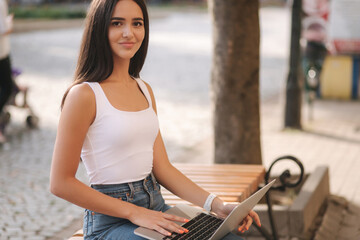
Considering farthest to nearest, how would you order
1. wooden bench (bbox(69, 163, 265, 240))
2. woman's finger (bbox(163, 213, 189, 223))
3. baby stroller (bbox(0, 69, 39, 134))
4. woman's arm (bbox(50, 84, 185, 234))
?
baby stroller (bbox(0, 69, 39, 134)) → wooden bench (bbox(69, 163, 265, 240)) → woman's finger (bbox(163, 213, 189, 223)) → woman's arm (bbox(50, 84, 185, 234))

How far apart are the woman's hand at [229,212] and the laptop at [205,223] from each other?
42 millimetres

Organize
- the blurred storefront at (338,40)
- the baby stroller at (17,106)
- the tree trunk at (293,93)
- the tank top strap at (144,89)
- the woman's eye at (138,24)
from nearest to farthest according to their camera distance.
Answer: the woman's eye at (138,24), the tank top strap at (144,89), the baby stroller at (17,106), the tree trunk at (293,93), the blurred storefront at (338,40)

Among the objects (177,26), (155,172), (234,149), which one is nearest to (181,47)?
(177,26)

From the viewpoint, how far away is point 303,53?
35.4 ft

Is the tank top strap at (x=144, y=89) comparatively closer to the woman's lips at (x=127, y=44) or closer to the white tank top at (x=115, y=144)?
the white tank top at (x=115, y=144)

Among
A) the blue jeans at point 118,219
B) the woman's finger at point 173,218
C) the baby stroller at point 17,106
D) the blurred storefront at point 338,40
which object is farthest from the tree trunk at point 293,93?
the woman's finger at point 173,218

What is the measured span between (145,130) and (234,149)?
8.30 feet

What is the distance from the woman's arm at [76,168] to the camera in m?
2.47

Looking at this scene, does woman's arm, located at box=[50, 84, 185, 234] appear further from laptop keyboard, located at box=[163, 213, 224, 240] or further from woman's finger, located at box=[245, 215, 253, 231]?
woman's finger, located at box=[245, 215, 253, 231]

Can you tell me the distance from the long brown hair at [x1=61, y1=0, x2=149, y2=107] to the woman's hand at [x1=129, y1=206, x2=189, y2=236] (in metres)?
0.59

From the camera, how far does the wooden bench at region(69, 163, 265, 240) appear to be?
360cm

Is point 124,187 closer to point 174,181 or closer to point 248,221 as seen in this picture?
point 174,181

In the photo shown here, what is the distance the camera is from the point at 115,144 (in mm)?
2566

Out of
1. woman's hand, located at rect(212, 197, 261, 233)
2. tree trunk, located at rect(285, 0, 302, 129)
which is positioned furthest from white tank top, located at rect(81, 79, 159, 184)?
tree trunk, located at rect(285, 0, 302, 129)
